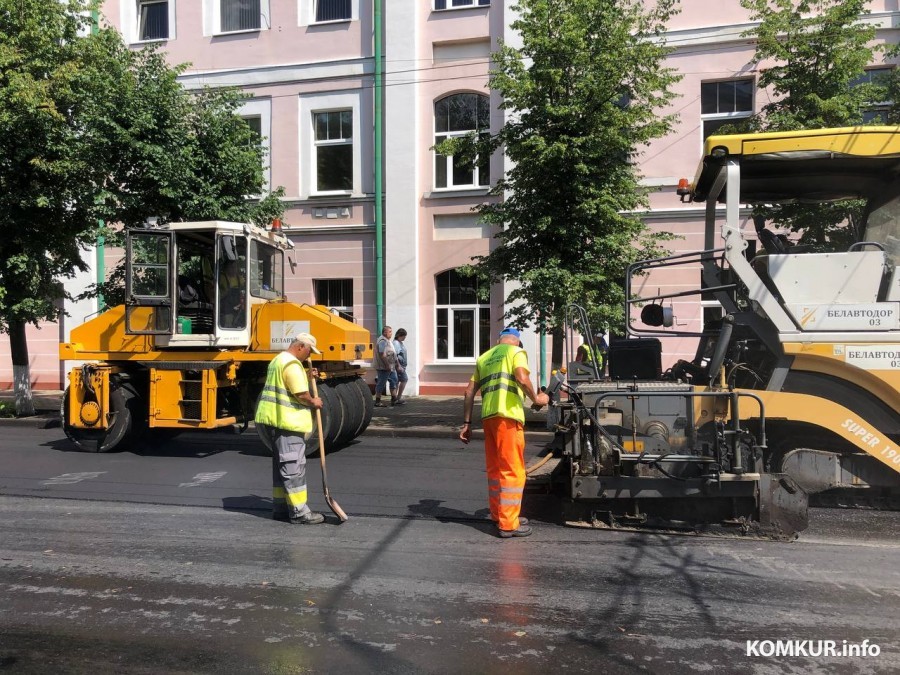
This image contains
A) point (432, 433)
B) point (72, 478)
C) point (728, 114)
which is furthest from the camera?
point (728, 114)

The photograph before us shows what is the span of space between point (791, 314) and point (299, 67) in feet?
48.4

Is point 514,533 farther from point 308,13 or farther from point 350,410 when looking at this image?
point 308,13

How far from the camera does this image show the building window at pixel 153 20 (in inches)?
731

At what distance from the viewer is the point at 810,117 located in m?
10.6

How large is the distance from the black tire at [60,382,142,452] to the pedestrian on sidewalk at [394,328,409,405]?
6.10m

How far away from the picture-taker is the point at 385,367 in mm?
14961

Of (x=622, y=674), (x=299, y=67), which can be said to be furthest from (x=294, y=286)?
(x=622, y=674)

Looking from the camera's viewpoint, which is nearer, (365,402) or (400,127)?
(365,402)

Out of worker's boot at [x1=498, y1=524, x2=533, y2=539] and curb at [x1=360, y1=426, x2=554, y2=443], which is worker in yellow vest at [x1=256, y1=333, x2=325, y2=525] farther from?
curb at [x1=360, y1=426, x2=554, y2=443]

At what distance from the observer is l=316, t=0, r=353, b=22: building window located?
17.4 m

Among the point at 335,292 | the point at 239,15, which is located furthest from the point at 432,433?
the point at 239,15
